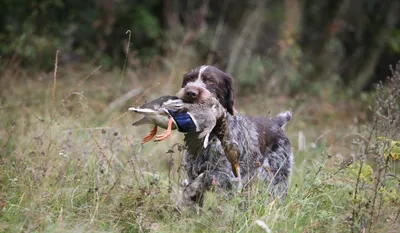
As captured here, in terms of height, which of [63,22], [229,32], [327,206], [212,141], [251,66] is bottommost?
[327,206]

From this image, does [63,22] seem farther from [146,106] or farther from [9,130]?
[146,106]

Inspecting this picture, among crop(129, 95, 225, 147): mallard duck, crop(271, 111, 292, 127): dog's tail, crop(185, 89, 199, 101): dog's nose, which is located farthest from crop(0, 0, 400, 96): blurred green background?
crop(129, 95, 225, 147): mallard duck

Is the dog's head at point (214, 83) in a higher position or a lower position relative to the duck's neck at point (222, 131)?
higher

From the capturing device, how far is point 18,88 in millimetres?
7617

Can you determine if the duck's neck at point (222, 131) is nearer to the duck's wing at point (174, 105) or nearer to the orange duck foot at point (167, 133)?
the duck's wing at point (174, 105)

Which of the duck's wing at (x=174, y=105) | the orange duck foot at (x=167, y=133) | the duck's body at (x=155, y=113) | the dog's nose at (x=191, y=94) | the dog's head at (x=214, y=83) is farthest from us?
the dog's head at (x=214, y=83)

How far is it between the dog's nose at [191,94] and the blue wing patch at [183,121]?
1.63ft

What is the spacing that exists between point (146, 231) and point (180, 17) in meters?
8.26

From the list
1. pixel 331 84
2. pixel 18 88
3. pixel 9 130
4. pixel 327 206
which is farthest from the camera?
pixel 331 84

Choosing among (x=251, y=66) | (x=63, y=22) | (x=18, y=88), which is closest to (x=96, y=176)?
(x=18, y=88)

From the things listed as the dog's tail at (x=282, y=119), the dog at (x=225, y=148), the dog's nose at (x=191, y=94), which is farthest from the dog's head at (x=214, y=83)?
the dog's tail at (x=282, y=119)

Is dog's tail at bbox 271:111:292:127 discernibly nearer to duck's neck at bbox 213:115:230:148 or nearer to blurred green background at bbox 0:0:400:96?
duck's neck at bbox 213:115:230:148

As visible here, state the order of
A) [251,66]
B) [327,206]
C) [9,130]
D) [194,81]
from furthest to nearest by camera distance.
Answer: [251,66] < [194,81] < [9,130] < [327,206]

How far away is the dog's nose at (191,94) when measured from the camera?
4309 mm
